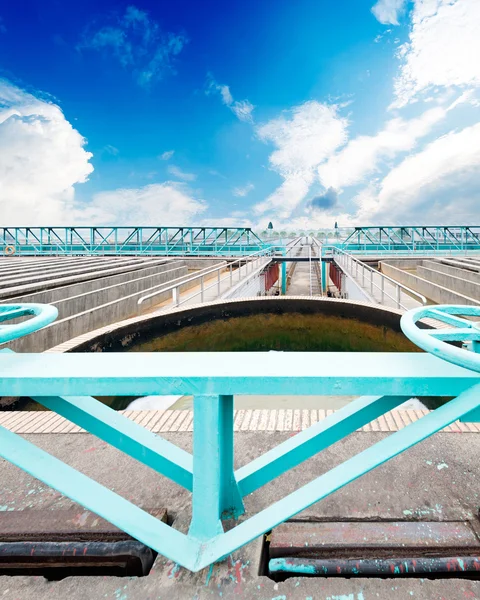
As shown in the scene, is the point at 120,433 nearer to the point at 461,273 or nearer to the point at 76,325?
the point at 76,325

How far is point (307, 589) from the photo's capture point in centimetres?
171

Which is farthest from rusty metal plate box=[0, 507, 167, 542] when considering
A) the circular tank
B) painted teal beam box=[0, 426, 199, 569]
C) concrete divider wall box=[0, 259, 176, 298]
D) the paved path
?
concrete divider wall box=[0, 259, 176, 298]

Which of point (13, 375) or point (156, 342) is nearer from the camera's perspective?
point (13, 375)

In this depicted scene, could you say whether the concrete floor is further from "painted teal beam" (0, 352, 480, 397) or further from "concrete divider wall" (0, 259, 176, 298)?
"concrete divider wall" (0, 259, 176, 298)

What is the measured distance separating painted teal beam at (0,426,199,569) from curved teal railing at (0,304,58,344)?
0.45m

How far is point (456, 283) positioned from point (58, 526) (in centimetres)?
1420

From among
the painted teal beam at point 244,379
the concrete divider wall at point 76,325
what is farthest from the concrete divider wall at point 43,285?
the painted teal beam at point 244,379

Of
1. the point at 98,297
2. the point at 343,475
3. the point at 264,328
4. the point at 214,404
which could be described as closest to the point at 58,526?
the point at 214,404

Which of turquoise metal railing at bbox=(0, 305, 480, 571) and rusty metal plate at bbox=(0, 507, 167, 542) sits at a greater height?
turquoise metal railing at bbox=(0, 305, 480, 571)

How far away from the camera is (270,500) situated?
2.31 meters

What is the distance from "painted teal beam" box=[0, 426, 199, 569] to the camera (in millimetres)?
1551

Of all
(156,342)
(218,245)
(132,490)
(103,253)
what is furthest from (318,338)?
(103,253)

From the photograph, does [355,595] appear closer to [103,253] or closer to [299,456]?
[299,456]

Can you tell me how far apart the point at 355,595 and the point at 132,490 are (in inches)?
63.7
